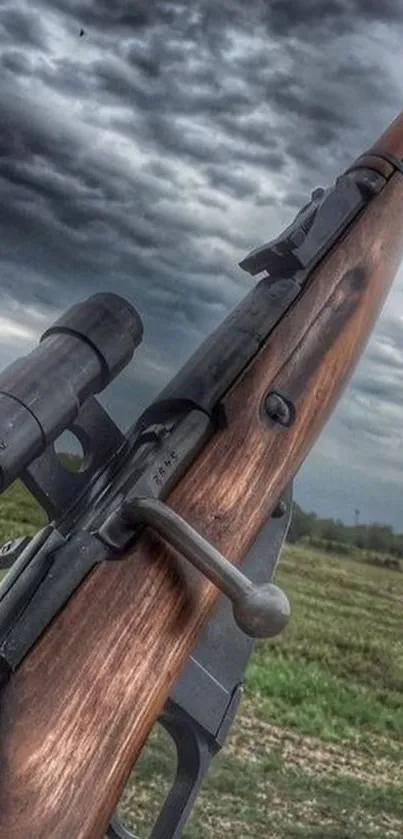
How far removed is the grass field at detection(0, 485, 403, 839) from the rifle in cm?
114

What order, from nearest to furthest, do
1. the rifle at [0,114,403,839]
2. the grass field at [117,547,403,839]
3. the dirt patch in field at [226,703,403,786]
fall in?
the rifle at [0,114,403,839] → the grass field at [117,547,403,839] → the dirt patch in field at [226,703,403,786]

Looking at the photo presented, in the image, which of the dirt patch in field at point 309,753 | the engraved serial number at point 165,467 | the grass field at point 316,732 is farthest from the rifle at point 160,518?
the dirt patch in field at point 309,753

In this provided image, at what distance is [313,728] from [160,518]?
199cm

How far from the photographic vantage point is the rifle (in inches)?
30.9

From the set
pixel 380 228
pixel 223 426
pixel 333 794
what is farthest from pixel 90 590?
pixel 333 794

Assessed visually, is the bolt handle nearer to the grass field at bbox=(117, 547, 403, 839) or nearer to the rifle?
the rifle

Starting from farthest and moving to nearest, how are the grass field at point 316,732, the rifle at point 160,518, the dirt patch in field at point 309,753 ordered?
1. the dirt patch in field at point 309,753
2. the grass field at point 316,732
3. the rifle at point 160,518

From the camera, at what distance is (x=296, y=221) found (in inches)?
42.0

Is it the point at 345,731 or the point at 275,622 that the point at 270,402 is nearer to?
the point at 275,622

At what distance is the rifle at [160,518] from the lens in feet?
2.57

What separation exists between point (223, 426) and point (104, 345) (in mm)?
104

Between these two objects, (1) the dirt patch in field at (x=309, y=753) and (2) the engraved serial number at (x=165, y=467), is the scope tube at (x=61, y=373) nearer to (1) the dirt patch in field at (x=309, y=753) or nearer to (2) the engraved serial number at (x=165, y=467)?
(2) the engraved serial number at (x=165, y=467)

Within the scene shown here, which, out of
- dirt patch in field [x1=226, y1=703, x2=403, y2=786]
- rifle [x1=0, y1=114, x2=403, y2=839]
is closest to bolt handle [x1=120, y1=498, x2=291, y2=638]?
rifle [x1=0, y1=114, x2=403, y2=839]

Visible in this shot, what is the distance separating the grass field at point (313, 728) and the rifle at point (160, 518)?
114cm
